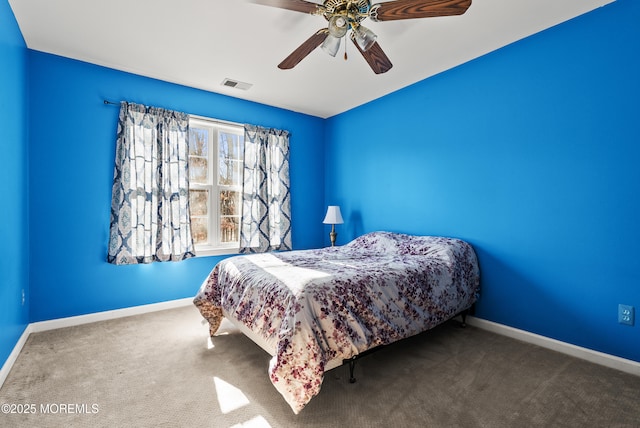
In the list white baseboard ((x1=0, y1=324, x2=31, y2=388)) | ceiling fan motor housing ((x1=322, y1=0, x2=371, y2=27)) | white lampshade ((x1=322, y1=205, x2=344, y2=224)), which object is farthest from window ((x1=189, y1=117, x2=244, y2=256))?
ceiling fan motor housing ((x1=322, y1=0, x2=371, y2=27))

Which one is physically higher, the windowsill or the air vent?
the air vent

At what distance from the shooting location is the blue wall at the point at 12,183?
6.69ft

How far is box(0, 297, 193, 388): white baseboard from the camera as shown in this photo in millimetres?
2315

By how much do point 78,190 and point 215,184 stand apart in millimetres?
1358

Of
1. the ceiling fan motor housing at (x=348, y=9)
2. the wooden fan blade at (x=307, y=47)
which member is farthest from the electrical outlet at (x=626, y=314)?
the wooden fan blade at (x=307, y=47)

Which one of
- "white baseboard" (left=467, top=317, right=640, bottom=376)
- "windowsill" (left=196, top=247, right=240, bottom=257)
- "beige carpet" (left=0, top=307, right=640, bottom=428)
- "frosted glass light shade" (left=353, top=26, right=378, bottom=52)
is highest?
"frosted glass light shade" (left=353, top=26, right=378, bottom=52)

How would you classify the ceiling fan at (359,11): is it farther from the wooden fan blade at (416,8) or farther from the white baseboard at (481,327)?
the white baseboard at (481,327)

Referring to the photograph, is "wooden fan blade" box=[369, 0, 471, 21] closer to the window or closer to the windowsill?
the window

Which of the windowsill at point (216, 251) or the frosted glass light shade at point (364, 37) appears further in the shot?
the windowsill at point (216, 251)

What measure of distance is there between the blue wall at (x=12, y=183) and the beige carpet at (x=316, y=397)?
32cm

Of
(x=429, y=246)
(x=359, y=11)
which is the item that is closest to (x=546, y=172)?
(x=429, y=246)

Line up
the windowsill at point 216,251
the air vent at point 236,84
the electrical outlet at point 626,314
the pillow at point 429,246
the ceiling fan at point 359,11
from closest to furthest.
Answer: the ceiling fan at point 359,11
the electrical outlet at point 626,314
the pillow at point 429,246
the air vent at point 236,84
the windowsill at point 216,251

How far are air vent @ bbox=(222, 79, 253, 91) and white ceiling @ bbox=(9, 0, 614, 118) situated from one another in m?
0.07

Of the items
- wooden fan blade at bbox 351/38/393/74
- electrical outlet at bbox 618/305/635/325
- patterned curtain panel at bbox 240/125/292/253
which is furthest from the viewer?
patterned curtain panel at bbox 240/125/292/253
